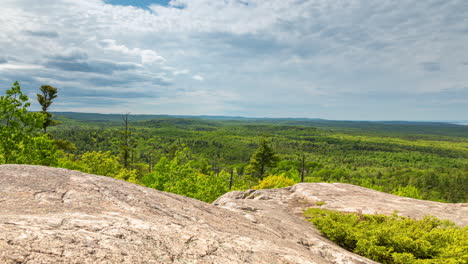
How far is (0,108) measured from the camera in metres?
17.0

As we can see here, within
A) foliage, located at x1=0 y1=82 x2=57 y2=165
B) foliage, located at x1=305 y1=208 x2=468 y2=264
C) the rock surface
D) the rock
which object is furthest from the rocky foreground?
foliage, located at x1=0 y1=82 x2=57 y2=165

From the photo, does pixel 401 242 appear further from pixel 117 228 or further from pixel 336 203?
pixel 117 228

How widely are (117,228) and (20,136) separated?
1938cm

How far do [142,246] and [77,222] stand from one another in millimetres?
1475

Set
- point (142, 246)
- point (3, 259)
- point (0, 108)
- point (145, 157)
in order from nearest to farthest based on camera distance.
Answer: point (3, 259) < point (142, 246) < point (0, 108) < point (145, 157)

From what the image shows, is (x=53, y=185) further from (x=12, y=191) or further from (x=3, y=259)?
(x=3, y=259)

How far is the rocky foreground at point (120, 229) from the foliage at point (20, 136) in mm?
13229

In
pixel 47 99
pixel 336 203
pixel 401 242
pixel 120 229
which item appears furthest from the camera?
pixel 47 99

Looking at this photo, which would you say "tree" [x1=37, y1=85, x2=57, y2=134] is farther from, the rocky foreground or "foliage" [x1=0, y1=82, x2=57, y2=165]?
the rocky foreground

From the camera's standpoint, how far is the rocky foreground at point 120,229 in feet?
10.9

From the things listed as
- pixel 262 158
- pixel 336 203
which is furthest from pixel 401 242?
→ pixel 262 158

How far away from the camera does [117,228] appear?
436 centimetres

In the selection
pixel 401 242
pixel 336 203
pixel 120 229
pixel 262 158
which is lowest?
pixel 262 158

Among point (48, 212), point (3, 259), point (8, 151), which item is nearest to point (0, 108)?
point (8, 151)
